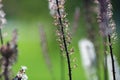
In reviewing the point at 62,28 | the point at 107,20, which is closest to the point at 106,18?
the point at 107,20

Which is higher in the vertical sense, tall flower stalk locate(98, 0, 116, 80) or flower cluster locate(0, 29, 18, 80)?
tall flower stalk locate(98, 0, 116, 80)

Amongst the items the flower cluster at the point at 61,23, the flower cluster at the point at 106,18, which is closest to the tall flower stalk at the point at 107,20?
the flower cluster at the point at 106,18

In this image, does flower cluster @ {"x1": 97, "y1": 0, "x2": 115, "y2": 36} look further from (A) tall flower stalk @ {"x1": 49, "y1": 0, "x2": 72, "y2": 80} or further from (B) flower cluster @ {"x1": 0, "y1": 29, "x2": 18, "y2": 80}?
(B) flower cluster @ {"x1": 0, "y1": 29, "x2": 18, "y2": 80}

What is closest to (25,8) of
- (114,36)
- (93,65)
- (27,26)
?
(27,26)

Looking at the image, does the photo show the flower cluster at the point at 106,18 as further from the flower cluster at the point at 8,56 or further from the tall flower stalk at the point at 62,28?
the flower cluster at the point at 8,56

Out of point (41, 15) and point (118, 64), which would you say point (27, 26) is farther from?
point (118, 64)


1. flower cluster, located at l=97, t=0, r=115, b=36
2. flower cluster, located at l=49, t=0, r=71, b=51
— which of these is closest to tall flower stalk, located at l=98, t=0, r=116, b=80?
flower cluster, located at l=97, t=0, r=115, b=36

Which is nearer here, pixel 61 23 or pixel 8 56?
pixel 8 56

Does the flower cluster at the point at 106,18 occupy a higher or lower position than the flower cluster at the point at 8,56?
higher

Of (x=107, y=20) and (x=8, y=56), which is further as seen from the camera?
(x=107, y=20)

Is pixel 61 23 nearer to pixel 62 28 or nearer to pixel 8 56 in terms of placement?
pixel 62 28

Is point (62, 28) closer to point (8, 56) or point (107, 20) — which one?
point (107, 20)

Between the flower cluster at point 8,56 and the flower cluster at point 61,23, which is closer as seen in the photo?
the flower cluster at point 8,56

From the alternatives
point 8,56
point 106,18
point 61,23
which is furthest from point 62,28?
point 8,56
